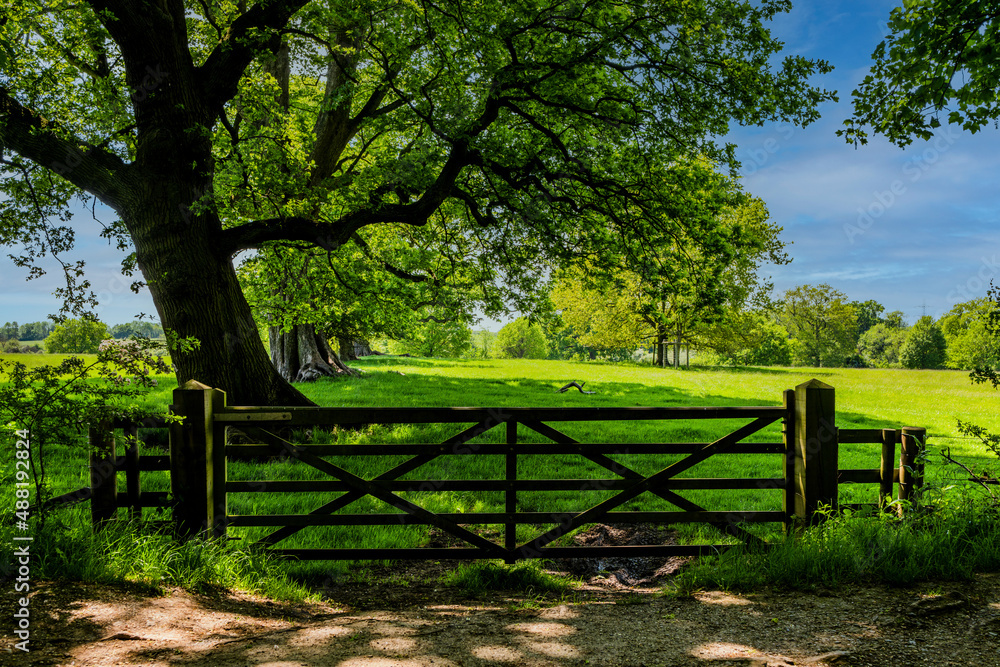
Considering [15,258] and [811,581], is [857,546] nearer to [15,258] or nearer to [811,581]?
[811,581]

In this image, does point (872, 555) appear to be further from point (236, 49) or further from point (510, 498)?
point (236, 49)

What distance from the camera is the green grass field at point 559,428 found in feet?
26.9

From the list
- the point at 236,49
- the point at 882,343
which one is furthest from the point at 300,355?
the point at 882,343

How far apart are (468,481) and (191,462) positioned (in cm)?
280

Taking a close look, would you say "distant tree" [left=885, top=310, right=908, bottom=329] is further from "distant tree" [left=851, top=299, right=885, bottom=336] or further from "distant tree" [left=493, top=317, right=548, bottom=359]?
"distant tree" [left=493, top=317, right=548, bottom=359]

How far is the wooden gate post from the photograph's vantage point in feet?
18.7

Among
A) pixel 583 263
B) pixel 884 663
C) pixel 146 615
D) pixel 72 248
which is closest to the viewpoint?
pixel 884 663

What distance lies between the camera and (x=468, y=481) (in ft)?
18.7

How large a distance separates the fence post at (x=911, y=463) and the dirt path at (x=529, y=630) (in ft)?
3.62

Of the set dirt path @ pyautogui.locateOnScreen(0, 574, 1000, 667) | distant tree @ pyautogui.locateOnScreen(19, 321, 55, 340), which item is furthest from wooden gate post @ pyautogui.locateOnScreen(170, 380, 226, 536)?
distant tree @ pyautogui.locateOnScreen(19, 321, 55, 340)

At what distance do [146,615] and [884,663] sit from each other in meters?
5.19

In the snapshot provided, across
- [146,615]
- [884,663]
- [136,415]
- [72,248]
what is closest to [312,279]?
[72,248]

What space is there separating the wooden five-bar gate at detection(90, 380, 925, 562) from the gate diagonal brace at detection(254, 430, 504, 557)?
0.01 m

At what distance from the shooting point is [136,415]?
529 cm
